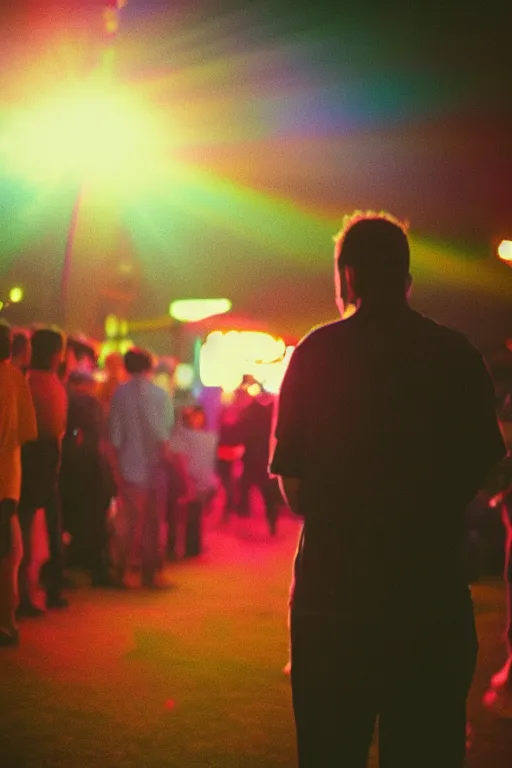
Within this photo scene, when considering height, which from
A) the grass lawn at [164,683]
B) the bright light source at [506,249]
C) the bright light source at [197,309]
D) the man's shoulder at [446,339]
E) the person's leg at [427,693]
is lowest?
the grass lawn at [164,683]

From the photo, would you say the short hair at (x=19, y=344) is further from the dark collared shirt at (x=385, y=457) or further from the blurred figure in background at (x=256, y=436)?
the blurred figure in background at (x=256, y=436)

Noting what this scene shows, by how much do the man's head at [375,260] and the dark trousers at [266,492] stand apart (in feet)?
33.9

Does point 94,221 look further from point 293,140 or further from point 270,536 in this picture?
point 270,536

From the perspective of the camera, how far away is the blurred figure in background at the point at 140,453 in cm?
876

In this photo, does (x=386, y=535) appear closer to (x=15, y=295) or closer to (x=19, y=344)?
(x=19, y=344)

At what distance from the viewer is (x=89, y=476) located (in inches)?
346

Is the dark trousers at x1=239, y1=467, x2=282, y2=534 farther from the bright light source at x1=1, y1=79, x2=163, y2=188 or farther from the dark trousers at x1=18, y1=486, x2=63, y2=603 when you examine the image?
the bright light source at x1=1, y1=79, x2=163, y2=188

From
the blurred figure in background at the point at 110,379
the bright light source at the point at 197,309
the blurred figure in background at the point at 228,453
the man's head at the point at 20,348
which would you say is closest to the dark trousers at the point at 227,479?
the blurred figure in background at the point at 228,453

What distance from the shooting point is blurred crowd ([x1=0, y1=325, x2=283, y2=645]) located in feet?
21.3

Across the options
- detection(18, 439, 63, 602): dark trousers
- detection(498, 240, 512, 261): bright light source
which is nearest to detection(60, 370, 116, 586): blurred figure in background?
detection(18, 439, 63, 602): dark trousers

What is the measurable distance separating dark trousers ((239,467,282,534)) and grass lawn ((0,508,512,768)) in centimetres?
399

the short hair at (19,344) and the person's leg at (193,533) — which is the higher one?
the short hair at (19,344)

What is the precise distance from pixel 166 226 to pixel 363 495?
66.8 ft

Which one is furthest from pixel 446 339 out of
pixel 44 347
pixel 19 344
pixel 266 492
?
pixel 266 492
